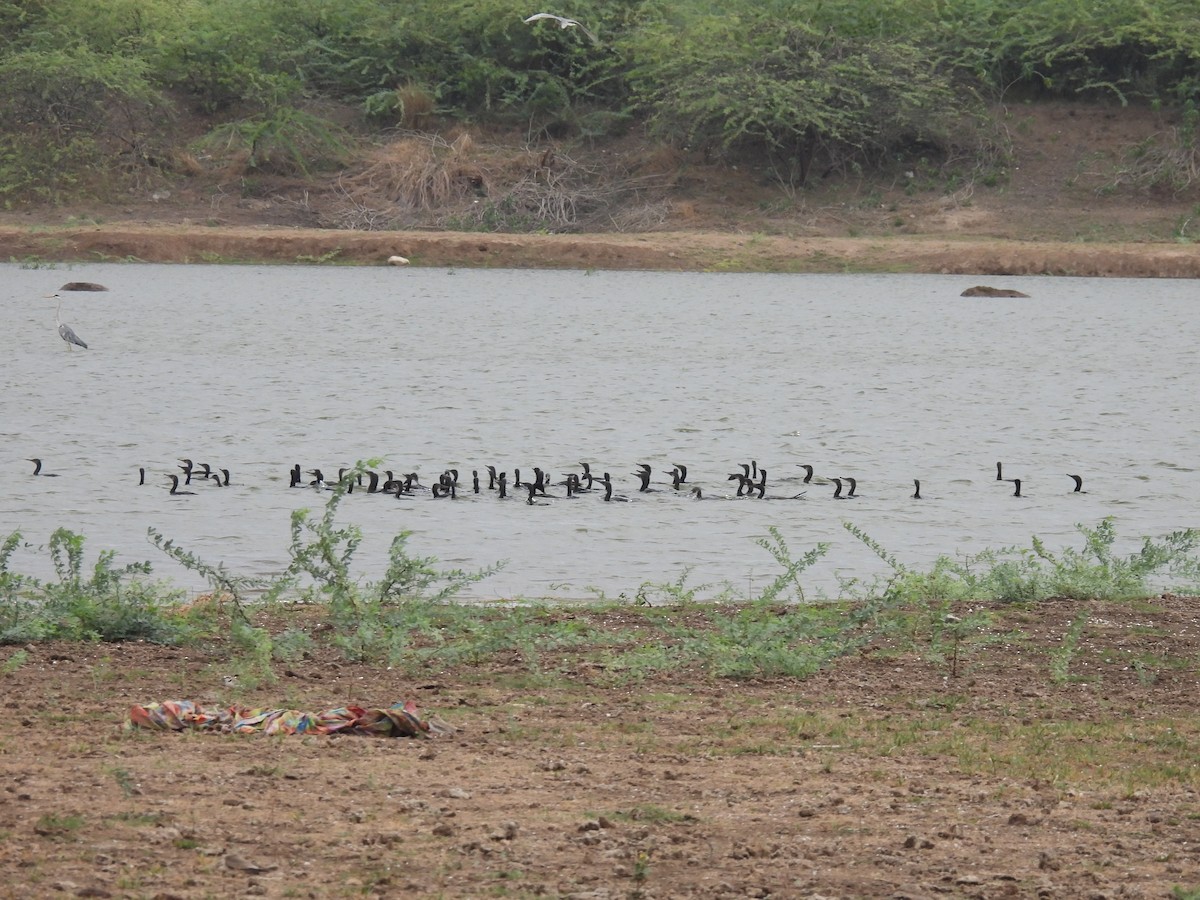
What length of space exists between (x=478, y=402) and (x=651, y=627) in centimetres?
1285

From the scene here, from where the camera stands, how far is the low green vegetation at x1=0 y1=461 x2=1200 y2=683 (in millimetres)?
7898

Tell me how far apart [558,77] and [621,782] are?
45199 mm

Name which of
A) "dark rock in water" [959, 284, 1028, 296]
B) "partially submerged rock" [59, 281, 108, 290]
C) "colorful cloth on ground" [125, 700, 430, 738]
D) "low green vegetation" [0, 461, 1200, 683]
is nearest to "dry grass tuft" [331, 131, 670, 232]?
"dark rock in water" [959, 284, 1028, 296]

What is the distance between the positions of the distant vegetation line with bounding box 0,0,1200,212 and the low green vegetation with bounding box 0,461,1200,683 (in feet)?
114

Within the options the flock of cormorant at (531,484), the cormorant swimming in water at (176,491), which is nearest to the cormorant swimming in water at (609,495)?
the flock of cormorant at (531,484)

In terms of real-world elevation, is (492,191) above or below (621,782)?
above

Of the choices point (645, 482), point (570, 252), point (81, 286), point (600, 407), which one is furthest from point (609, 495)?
point (570, 252)

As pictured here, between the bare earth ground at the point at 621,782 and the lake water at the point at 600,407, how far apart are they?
312 cm

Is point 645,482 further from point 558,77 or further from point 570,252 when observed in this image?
point 558,77

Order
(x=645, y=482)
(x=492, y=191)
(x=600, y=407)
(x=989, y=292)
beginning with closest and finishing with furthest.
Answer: (x=645, y=482) → (x=600, y=407) → (x=989, y=292) → (x=492, y=191)

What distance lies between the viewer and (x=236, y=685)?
732cm

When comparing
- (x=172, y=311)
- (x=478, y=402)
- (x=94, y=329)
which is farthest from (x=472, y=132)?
(x=478, y=402)

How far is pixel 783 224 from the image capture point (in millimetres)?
42844

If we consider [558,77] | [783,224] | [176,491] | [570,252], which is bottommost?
[176,491]
